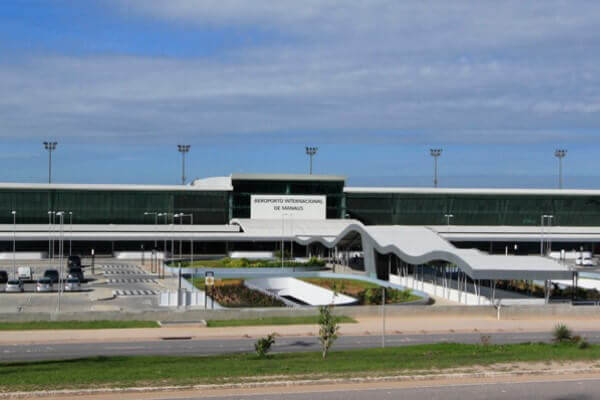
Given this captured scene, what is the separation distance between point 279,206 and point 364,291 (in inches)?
2214

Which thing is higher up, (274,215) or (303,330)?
(274,215)

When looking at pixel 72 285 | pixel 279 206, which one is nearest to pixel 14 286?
pixel 72 285

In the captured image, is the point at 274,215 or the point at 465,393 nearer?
the point at 465,393

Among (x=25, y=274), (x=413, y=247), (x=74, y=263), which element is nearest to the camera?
(x=413, y=247)

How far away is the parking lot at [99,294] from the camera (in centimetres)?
5857

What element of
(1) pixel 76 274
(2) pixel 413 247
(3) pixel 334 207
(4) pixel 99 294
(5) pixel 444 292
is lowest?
(4) pixel 99 294

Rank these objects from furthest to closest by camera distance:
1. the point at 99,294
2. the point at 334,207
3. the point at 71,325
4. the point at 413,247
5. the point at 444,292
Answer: the point at 334,207, the point at 413,247, the point at 99,294, the point at 444,292, the point at 71,325

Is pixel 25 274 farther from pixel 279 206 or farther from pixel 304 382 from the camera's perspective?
pixel 304 382

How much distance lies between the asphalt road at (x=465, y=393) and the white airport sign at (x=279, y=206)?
92224 mm

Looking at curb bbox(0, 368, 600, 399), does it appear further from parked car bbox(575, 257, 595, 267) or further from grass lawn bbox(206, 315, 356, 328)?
parked car bbox(575, 257, 595, 267)

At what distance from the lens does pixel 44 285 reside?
223ft

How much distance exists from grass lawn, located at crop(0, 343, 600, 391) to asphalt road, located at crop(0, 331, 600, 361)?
2.86 metres

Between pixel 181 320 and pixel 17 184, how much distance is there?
231 ft

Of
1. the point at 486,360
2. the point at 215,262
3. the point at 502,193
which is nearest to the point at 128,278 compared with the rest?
the point at 215,262
